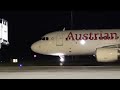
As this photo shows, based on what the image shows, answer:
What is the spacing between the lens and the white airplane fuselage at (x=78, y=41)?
32.9m

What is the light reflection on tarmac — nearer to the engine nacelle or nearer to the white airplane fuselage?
the engine nacelle

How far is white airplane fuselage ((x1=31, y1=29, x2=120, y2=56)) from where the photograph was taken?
32.9 meters

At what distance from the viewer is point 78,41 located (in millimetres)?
33250

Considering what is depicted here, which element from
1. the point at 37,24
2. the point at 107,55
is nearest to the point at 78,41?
the point at 107,55

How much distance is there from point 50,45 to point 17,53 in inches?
1520

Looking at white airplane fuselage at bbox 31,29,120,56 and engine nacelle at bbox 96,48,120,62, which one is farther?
white airplane fuselage at bbox 31,29,120,56

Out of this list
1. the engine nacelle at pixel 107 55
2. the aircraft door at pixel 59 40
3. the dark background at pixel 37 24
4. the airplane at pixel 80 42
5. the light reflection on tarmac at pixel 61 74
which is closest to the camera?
the light reflection on tarmac at pixel 61 74

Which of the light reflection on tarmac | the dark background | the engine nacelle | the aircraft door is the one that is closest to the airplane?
the aircraft door

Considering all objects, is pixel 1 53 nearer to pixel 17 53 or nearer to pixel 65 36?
pixel 17 53

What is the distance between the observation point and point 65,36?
33531 millimetres

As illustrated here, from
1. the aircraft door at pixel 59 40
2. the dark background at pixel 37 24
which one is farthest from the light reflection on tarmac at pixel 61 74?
the dark background at pixel 37 24

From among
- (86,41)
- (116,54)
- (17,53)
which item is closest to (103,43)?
(86,41)

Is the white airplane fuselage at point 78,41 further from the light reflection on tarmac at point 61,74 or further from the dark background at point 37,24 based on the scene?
the dark background at point 37,24

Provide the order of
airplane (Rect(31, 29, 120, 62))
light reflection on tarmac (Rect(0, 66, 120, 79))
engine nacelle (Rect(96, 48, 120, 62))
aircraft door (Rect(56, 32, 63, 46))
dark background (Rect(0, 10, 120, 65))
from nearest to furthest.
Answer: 1. light reflection on tarmac (Rect(0, 66, 120, 79))
2. engine nacelle (Rect(96, 48, 120, 62))
3. airplane (Rect(31, 29, 120, 62))
4. aircraft door (Rect(56, 32, 63, 46))
5. dark background (Rect(0, 10, 120, 65))
